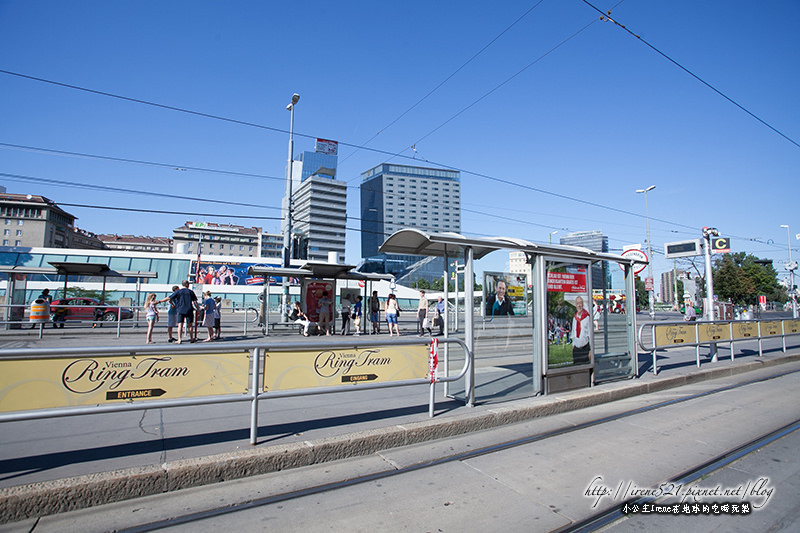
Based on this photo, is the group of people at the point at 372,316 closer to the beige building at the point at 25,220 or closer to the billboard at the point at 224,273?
the billboard at the point at 224,273

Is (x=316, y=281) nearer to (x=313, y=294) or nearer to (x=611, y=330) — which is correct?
(x=313, y=294)

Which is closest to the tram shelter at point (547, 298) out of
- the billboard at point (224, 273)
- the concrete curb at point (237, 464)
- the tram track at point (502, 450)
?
the concrete curb at point (237, 464)

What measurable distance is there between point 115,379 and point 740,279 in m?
61.8

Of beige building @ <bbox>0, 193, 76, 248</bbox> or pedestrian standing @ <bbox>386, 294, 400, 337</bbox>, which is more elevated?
beige building @ <bbox>0, 193, 76, 248</bbox>

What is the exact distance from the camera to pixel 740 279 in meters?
49.3

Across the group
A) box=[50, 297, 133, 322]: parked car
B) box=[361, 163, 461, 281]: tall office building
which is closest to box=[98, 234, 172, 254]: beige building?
box=[361, 163, 461, 281]: tall office building

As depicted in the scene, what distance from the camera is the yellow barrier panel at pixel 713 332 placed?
1055 centimetres

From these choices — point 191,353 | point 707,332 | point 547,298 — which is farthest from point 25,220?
point 707,332

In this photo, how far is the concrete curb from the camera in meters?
3.28

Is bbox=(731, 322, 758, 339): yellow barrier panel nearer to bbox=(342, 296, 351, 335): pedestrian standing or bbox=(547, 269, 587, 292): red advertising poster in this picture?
bbox=(547, 269, 587, 292): red advertising poster

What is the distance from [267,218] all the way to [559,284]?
19805 mm

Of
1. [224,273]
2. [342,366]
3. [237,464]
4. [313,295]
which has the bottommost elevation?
[237,464]

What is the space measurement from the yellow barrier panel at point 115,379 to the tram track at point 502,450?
1.05 m

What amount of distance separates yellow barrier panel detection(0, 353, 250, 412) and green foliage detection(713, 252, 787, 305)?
190ft
